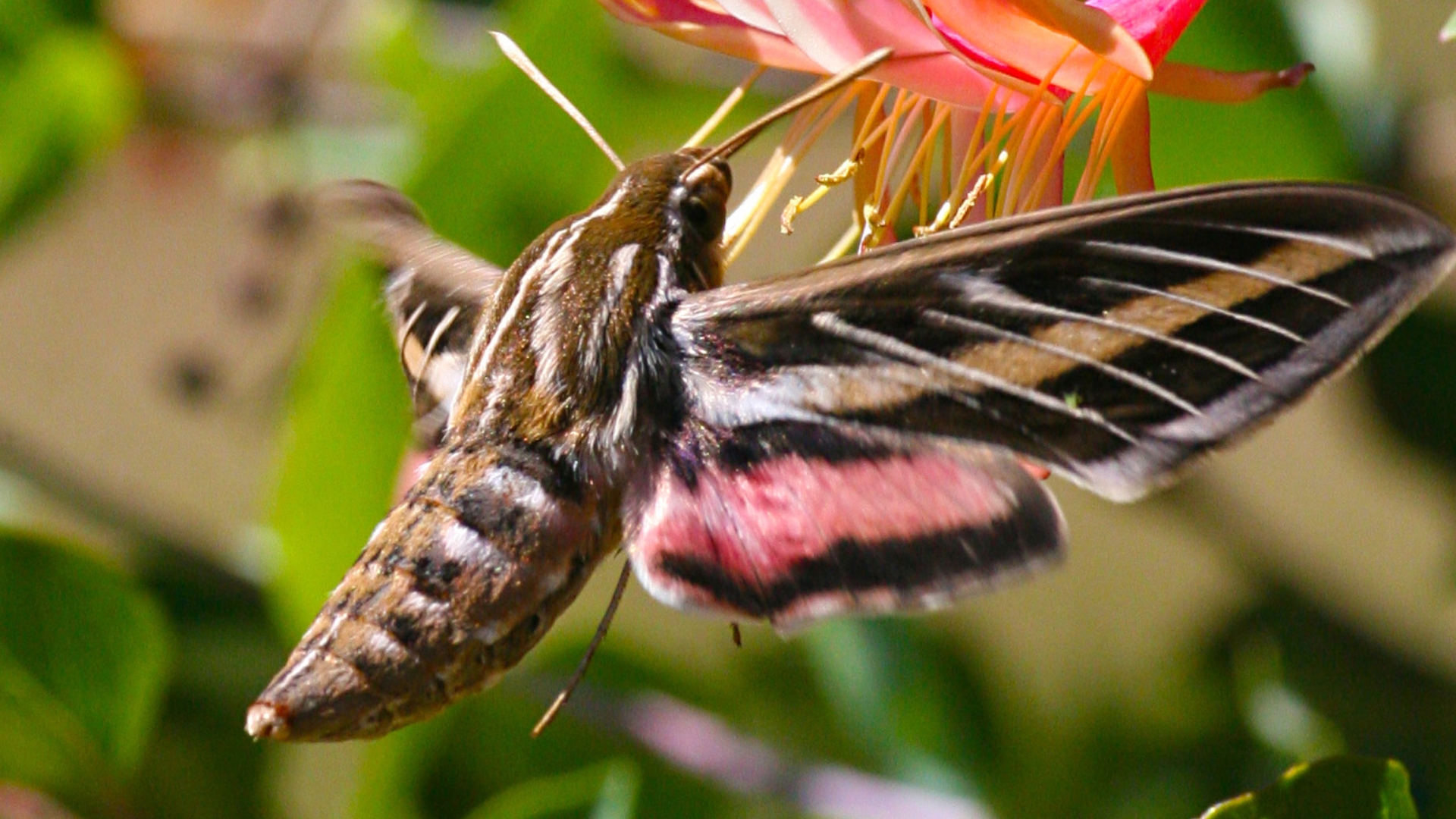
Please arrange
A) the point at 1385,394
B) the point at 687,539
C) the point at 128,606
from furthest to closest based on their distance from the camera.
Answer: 1. the point at 1385,394
2. the point at 128,606
3. the point at 687,539

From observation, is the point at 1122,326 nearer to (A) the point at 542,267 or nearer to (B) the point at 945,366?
(B) the point at 945,366

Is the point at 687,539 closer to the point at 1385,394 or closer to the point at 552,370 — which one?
the point at 552,370

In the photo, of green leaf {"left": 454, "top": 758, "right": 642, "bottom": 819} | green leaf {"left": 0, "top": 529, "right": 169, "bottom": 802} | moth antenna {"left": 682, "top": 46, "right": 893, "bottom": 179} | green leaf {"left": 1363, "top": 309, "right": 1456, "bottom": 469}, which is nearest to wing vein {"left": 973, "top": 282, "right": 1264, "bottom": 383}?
Answer: moth antenna {"left": 682, "top": 46, "right": 893, "bottom": 179}

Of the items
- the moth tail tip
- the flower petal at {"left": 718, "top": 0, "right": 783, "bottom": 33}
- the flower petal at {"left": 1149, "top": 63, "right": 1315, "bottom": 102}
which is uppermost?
the flower petal at {"left": 1149, "top": 63, "right": 1315, "bottom": 102}

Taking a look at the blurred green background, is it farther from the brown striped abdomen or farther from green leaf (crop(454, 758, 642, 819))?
the brown striped abdomen

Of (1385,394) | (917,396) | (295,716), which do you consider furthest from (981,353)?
(1385,394)

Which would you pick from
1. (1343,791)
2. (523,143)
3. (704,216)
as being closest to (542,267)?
(704,216)

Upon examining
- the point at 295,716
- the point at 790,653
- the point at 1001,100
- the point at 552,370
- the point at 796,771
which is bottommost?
the point at 790,653
